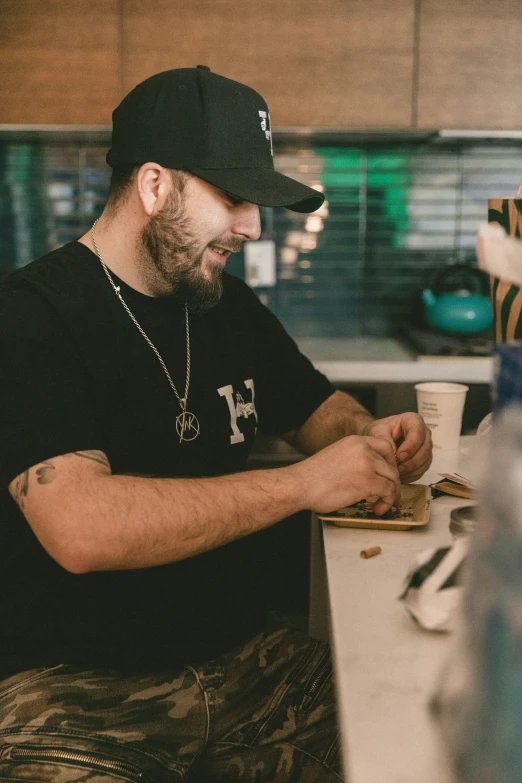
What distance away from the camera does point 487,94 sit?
2432 mm

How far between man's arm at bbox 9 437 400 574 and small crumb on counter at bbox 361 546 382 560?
10 centimetres

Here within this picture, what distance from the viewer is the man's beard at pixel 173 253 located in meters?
1.20

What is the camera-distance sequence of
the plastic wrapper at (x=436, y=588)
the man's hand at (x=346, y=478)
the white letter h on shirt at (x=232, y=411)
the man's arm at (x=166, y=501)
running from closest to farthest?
the plastic wrapper at (x=436, y=588), the man's arm at (x=166, y=501), the man's hand at (x=346, y=478), the white letter h on shirt at (x=232, y=411)

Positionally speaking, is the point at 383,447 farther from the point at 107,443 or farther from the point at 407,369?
the point at 407,369

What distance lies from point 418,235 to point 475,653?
8.44ft

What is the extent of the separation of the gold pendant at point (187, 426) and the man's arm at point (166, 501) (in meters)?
0.21

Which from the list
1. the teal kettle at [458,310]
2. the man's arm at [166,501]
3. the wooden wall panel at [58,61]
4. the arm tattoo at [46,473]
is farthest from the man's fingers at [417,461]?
the wooden wall panel at [58,61]

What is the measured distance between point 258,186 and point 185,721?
76cm

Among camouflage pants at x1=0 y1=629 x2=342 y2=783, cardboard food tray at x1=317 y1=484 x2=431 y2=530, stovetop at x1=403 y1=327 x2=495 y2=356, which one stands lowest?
camouflage pants at x1=0 y1=629 x2=342 y2=783

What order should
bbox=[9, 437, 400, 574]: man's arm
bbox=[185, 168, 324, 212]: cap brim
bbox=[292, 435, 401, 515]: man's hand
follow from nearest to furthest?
1. bbox=[9, 437, 400, 574]: man's arm
2. bbox=[292, 435, 401, 515]: man's hand
3. bbox=[185, 168, 324, 212]: cap brim

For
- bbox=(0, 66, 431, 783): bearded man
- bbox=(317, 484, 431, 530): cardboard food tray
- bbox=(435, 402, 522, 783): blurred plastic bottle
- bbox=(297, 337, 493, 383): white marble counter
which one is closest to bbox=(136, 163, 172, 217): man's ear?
bbox=(0, 66, 431, 783): bearded man

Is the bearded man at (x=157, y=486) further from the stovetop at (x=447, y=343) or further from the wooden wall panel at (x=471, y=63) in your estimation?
the wooden wall panel at (x=471, y=63)

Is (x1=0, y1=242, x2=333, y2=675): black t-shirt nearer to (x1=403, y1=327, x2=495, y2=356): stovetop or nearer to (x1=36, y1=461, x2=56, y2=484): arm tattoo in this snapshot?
(x1=36, y1=461, x2=56, y2=484): arm tattoo

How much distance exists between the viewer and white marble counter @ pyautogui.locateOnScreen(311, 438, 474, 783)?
1.73 feet
